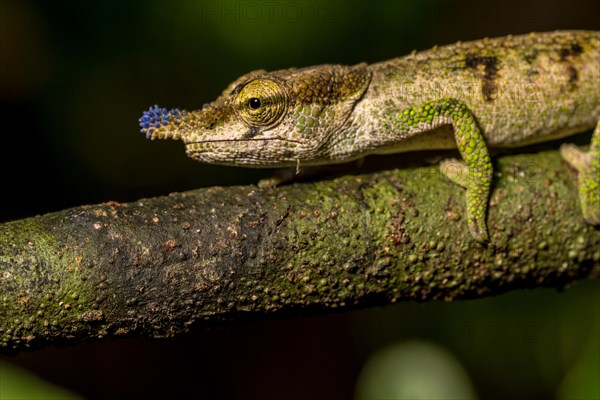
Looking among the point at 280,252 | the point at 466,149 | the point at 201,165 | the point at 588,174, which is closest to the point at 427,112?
the point at 466,149

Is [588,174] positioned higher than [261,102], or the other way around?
[261,102]

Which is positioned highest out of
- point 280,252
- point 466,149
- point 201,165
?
point 201,165

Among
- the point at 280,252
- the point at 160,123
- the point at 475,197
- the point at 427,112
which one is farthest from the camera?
the point at 427,112

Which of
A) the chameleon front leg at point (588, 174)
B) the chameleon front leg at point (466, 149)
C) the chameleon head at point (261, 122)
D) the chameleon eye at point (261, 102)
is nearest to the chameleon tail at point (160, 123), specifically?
the chameleon head at point (261, 122)

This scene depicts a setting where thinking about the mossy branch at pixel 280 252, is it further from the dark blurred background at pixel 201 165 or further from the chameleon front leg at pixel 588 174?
the dark blurred background at pixel 201 165

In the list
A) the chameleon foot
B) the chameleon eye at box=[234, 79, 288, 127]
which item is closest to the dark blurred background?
the chameleon foot

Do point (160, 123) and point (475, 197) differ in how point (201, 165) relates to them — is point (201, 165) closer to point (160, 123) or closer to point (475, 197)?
point (160, 123)
